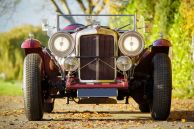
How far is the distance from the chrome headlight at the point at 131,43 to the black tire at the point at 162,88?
384 mm

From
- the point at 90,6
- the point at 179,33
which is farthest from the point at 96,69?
the point at 90,6

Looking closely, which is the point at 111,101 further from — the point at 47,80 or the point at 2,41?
the point at 2,41

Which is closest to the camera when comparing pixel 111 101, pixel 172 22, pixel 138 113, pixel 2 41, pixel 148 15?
pixel 111 101

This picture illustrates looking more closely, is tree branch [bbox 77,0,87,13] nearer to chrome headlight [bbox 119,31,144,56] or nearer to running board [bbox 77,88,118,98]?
chrome headlight [bbox 119,31,144,56]

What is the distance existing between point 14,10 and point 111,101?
68.6 feet

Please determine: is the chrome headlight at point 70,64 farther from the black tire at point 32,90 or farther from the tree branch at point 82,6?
the tree branch at point 82,6

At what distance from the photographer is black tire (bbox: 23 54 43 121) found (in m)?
10.5

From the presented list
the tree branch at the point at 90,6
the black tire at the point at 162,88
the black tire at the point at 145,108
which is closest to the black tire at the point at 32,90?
the black tire at the point at 162,88

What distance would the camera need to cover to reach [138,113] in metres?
13.0

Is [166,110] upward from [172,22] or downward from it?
downward

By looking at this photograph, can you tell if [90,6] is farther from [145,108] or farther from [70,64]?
[70,64]

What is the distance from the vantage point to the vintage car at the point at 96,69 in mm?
10523

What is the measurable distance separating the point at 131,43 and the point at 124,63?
1.19 ft

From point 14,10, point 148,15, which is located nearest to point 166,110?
point 148,15
